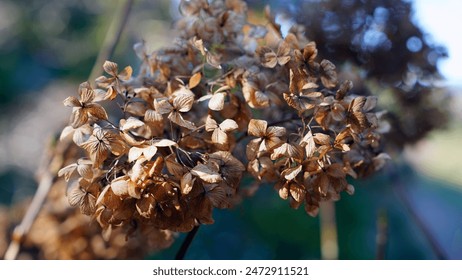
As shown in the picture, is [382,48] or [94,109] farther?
[382,48]

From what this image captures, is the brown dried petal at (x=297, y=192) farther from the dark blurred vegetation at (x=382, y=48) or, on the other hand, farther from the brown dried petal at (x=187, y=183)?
the dark blurred vegetation at (x=382, y=48)

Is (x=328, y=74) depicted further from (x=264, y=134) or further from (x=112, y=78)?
(x=112, y=78)

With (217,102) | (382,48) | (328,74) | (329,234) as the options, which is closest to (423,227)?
(329,234)

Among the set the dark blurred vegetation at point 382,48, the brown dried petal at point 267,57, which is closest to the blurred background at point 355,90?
the dark blurred vegetation at point 382,48

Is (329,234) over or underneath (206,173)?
underneath

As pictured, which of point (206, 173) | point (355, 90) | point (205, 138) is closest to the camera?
point (206, 173)

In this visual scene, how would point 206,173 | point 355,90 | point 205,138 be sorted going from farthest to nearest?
point 355,90 < point 205,138 < point 206,173
